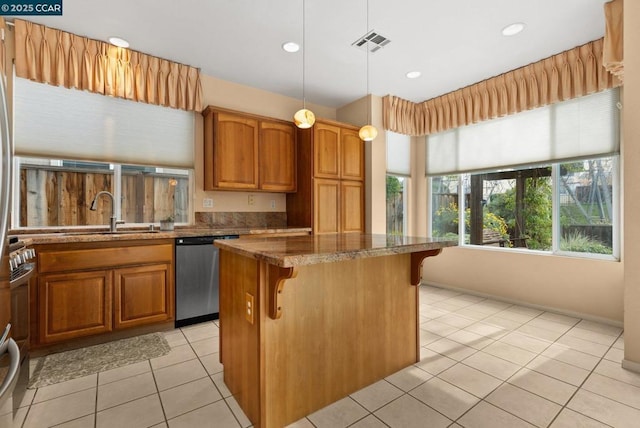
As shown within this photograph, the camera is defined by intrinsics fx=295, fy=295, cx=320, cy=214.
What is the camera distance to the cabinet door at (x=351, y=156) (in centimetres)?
415

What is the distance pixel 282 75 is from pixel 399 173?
2.34 meters

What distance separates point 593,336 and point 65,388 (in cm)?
430

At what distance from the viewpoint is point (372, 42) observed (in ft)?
10.1

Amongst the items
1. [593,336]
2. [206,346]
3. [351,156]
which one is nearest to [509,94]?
[351,156]

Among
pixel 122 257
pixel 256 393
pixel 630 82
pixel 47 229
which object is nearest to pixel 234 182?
pixel 122 257

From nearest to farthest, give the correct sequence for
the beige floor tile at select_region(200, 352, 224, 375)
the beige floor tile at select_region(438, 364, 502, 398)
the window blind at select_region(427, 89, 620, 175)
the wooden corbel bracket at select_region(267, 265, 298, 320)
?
1. the wooden corbel bracket at select_region(267, 265, 298, 320)
2. the beige floor tile at select_region(438, 364, 502, 398)
3. the beige floor tile at select_region(200, 352, 224, 375)
4. the window blind at select_region(427, 89, 620, 175)

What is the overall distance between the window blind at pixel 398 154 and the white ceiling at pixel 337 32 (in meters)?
1.07

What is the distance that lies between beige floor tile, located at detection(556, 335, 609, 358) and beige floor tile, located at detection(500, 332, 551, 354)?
164mm

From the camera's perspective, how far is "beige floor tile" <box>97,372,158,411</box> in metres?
1.82

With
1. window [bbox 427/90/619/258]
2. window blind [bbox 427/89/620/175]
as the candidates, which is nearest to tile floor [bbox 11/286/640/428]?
window [bbox 427/90/619/258]

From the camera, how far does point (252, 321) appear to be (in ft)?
5.11

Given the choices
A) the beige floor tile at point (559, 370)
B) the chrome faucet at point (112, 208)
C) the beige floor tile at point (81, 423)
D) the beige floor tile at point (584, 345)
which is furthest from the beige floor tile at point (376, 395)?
the chrome faucet at point (112, 208)

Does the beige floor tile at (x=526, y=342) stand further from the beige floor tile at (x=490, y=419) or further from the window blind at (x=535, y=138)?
the window blind at (x=535, y=138)

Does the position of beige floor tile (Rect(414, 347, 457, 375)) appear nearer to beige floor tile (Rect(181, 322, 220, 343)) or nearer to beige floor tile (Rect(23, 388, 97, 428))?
beige floor tile (Rect(181, 322, 220, 343))
